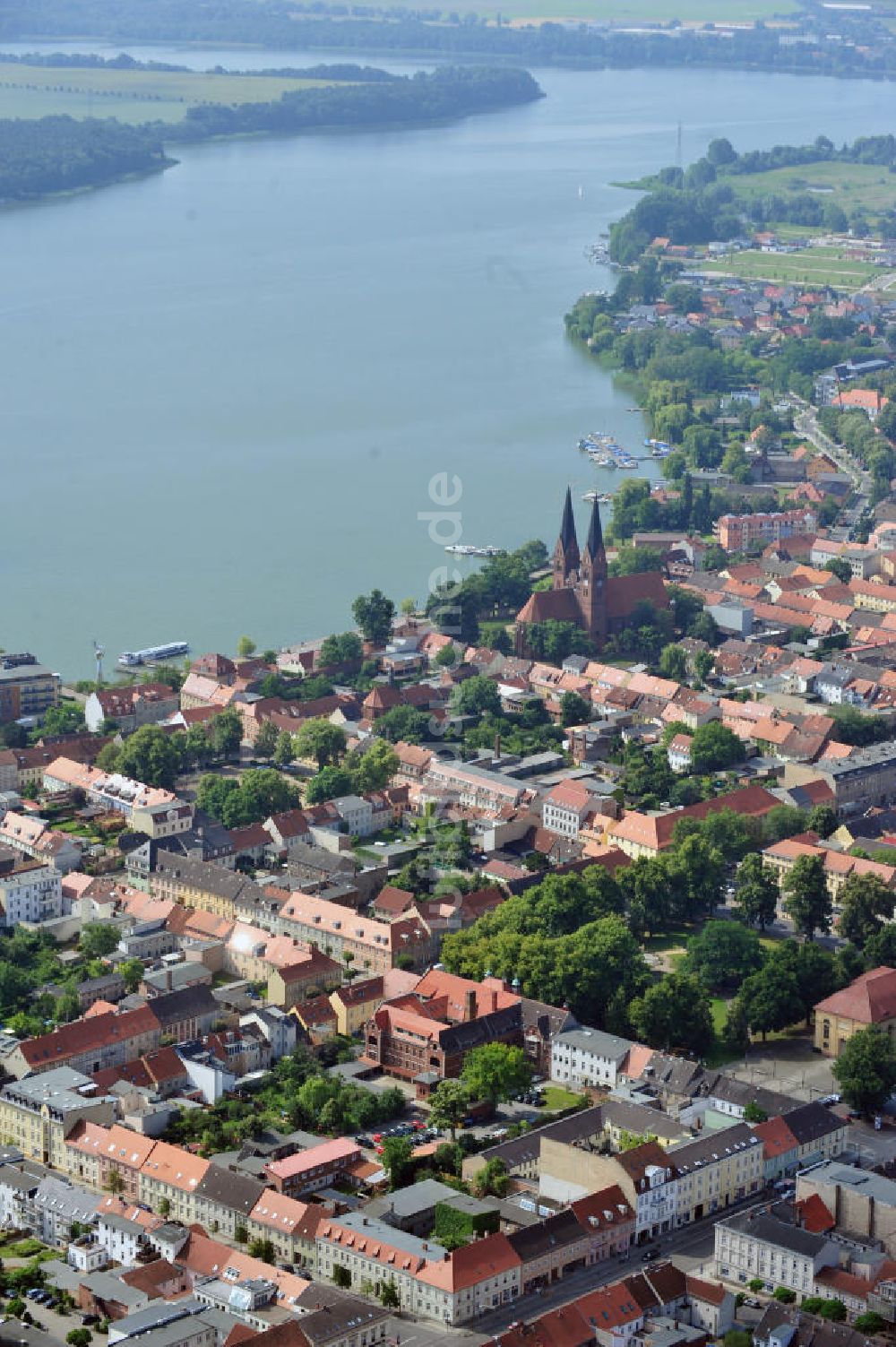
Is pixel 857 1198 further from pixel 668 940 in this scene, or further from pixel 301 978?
pixel 668 940

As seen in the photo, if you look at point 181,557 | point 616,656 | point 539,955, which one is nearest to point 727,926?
point 539,955

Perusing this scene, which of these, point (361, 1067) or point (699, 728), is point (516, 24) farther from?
point (361, 1067)

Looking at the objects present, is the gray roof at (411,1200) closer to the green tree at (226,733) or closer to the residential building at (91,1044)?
the residential building at (91,1044)

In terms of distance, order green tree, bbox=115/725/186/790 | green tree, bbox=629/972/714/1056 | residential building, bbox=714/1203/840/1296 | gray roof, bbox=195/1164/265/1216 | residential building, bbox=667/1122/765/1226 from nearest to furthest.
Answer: residential building, bbox=714/1203/840/1296 < gray roof, bbox=195/1164/265/1216 < residential building, bbox=667/1122/765/1226 < green tree, bbox=629/972/714/1056 < green tree, bbox=115/725/186/790

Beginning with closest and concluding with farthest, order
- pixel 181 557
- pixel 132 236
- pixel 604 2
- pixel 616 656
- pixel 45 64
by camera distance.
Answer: pixel 616 656 < pixel 181 557 < pixel 132 236 < pixel 45 64 < pixel 604 2

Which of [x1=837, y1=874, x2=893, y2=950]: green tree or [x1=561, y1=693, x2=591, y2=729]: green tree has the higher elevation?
[x1=837, y1=874, x2=893, y2=950]: green tree

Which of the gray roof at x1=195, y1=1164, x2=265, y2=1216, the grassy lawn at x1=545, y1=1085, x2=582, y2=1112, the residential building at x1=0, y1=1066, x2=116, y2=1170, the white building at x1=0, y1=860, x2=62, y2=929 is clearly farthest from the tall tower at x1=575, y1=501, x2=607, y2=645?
the gray roof at x1=195, y1=1164, x2=265, y2=1216

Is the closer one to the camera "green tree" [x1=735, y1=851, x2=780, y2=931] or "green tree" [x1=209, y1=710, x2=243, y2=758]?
"green tree" [x1=735, y1=851, x2=780, y2=931]

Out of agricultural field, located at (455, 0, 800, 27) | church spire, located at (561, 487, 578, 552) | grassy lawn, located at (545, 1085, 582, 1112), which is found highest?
agricultural field, located at (455, 0, 800, 27)

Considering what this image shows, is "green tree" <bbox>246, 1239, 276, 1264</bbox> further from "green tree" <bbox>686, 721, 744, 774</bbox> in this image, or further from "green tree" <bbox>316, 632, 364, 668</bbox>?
"green tree" <bbox>316, 632, 364, 668</bbox>
